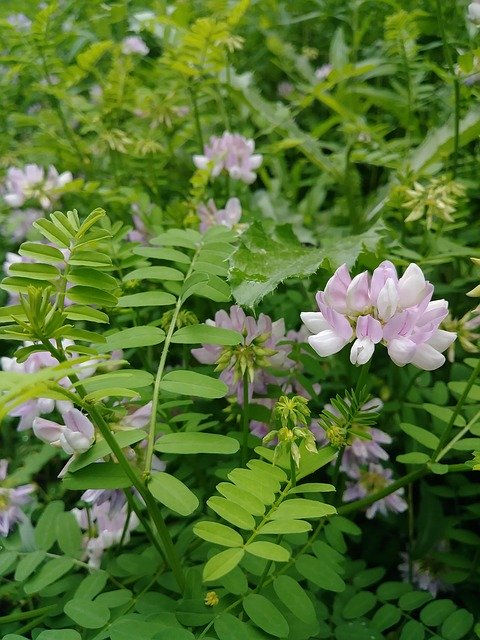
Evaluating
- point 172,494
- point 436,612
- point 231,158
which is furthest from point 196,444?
point 231,158

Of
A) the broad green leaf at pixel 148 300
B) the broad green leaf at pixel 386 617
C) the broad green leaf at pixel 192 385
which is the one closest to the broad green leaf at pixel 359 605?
the broad green leaf at pixel 386 617

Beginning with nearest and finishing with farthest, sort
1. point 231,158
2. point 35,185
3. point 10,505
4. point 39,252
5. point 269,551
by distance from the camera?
1. point 269,551
2. point 39,252
3. point 10,505
4. point 231,158
5. point 35,185

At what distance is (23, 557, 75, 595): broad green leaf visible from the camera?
2.68 ft

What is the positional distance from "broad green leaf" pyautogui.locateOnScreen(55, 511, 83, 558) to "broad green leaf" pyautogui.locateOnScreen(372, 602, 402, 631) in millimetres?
392

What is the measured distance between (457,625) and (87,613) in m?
0.44

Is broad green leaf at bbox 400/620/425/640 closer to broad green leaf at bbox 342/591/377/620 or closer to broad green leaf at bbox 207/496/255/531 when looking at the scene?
broad green leaf at bbox 342/591/377/620

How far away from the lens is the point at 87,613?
0.73 m

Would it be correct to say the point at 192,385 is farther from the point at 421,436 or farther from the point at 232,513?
the point at 421,436

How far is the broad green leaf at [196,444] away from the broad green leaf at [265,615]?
0.50 feet

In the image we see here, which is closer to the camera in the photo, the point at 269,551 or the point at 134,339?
the point at 269,551

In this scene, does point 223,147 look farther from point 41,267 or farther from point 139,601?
point 139,601

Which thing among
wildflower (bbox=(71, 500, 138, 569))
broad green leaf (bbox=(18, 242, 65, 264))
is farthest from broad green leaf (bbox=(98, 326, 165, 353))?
wildflower (bbox=(71, 500, 138, 569))

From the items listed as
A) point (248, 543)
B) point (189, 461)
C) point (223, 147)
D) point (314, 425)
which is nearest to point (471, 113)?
point (223, 147)

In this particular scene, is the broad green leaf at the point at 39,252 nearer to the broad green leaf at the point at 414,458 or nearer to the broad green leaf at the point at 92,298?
the broad green leaf at the point at 92,298
